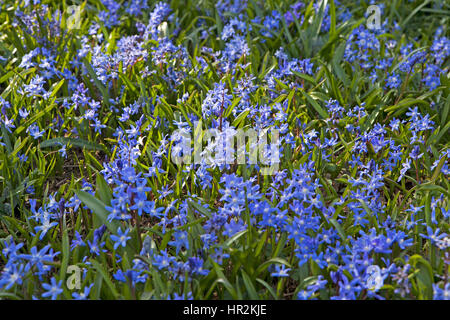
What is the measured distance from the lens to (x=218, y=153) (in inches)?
Result: 135

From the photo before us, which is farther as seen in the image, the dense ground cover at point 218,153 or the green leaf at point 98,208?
the green leaf at point 98,208

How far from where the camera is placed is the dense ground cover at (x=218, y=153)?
2.83 m

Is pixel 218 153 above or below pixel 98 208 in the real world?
above

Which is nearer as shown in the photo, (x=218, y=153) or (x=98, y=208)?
(x=98, y=208)

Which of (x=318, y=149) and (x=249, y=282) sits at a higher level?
(x=318, y=149)

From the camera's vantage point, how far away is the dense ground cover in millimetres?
2826

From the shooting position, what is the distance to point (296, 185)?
122 inches

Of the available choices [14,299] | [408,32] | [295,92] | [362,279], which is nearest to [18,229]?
[14,299]

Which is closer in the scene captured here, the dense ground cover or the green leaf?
the dense ground cover

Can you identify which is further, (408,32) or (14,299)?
(408,32)
